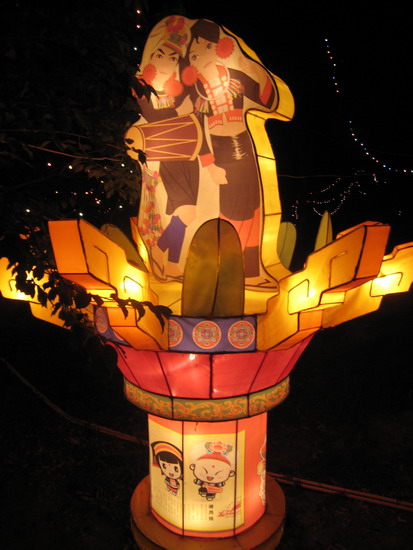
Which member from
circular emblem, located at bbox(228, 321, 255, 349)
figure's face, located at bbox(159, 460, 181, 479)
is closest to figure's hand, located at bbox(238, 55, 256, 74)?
circular emblem, located at bbox(228, 321, 255, 349)

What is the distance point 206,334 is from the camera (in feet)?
11.2

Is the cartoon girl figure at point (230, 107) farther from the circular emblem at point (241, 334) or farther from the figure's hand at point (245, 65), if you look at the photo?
the circular emblem at point (241, 334)

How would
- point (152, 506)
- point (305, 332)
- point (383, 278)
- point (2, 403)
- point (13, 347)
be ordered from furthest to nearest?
1. point (13, 347)
2. point (2, 403)
3. point (152, 506)
4. point (383, 278)
5. point (305, 332)

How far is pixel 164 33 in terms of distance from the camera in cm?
387

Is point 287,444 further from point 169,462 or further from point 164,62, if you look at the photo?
point 164,62

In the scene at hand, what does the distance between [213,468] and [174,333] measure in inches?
69.6

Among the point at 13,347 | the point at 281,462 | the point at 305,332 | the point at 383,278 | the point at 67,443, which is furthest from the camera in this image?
the point at 13,347

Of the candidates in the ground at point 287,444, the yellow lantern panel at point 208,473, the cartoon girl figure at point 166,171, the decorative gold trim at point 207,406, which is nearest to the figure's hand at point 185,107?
the cartoon girl figure at point 166,171

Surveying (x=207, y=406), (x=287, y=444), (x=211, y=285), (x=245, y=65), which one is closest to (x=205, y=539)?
(x=207, y=406)

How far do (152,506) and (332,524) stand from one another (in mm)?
2446

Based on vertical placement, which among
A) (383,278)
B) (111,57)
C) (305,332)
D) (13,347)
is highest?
(111,57)

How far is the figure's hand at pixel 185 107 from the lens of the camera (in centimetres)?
389

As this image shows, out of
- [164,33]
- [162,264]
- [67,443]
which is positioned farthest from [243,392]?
[67,443]

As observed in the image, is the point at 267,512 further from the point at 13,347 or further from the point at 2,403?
the point at 13,347
